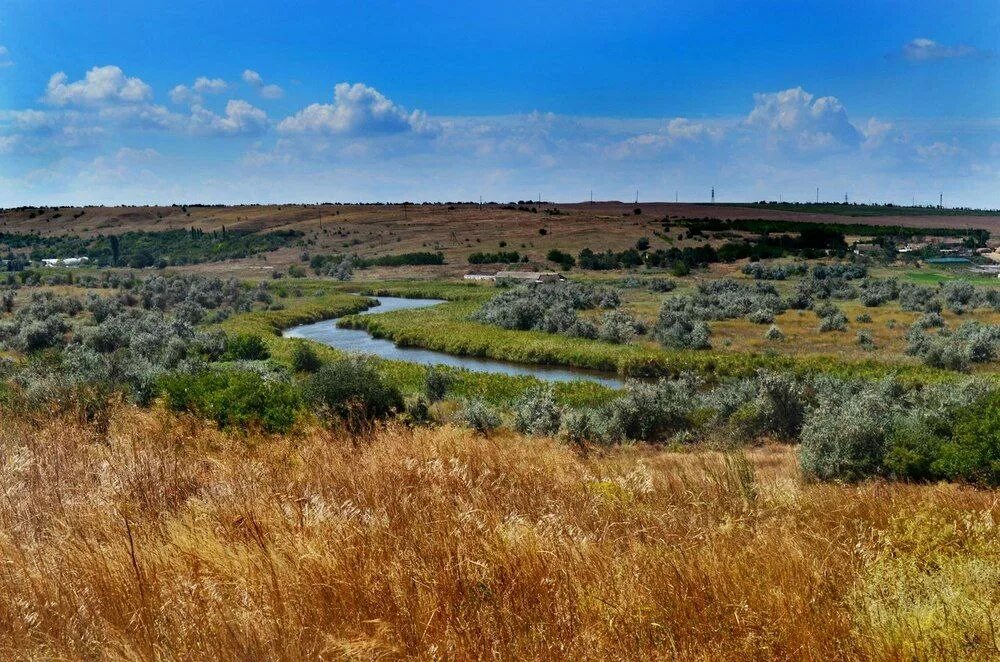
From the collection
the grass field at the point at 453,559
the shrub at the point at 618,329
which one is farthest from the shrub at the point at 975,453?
the shrub at the point at 618,329

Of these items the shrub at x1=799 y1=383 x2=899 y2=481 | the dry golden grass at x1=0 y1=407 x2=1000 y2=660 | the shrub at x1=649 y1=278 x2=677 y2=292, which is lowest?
the shrub at x1=799 y1=383 x2=899 y2=481

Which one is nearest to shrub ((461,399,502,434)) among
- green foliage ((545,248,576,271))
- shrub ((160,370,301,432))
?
shrub ((160,370,301,432))

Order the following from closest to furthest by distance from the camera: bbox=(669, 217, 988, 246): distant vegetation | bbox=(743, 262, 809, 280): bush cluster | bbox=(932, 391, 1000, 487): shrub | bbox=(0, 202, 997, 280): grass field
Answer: bbox=(932, 391, 1000, 487): shrub < bbox=(743, 262, 809, 280): bush cluster < bbox=(669, 217, 988, 246): distant vegetation < bbox=(0, 202, 997, 280): grass field

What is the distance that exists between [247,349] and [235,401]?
22.6m

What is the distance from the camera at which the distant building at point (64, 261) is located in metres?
90.6

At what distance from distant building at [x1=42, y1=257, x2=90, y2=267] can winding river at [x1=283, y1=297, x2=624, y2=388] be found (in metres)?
58.3

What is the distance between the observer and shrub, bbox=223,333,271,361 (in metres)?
33.7

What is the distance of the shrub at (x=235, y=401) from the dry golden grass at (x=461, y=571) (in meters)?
6.18

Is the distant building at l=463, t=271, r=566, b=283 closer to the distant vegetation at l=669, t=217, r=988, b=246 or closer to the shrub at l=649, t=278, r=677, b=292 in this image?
the shrub at l=649, t=278, r=677, b=292

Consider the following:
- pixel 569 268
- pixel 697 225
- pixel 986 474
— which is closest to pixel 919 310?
pixel 986 474

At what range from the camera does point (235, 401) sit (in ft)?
42.7

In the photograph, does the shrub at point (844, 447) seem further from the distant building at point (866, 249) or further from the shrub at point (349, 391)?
the distant building at point (866, 249)

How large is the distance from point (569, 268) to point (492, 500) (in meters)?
80.7

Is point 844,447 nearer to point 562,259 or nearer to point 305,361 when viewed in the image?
point 305,361
